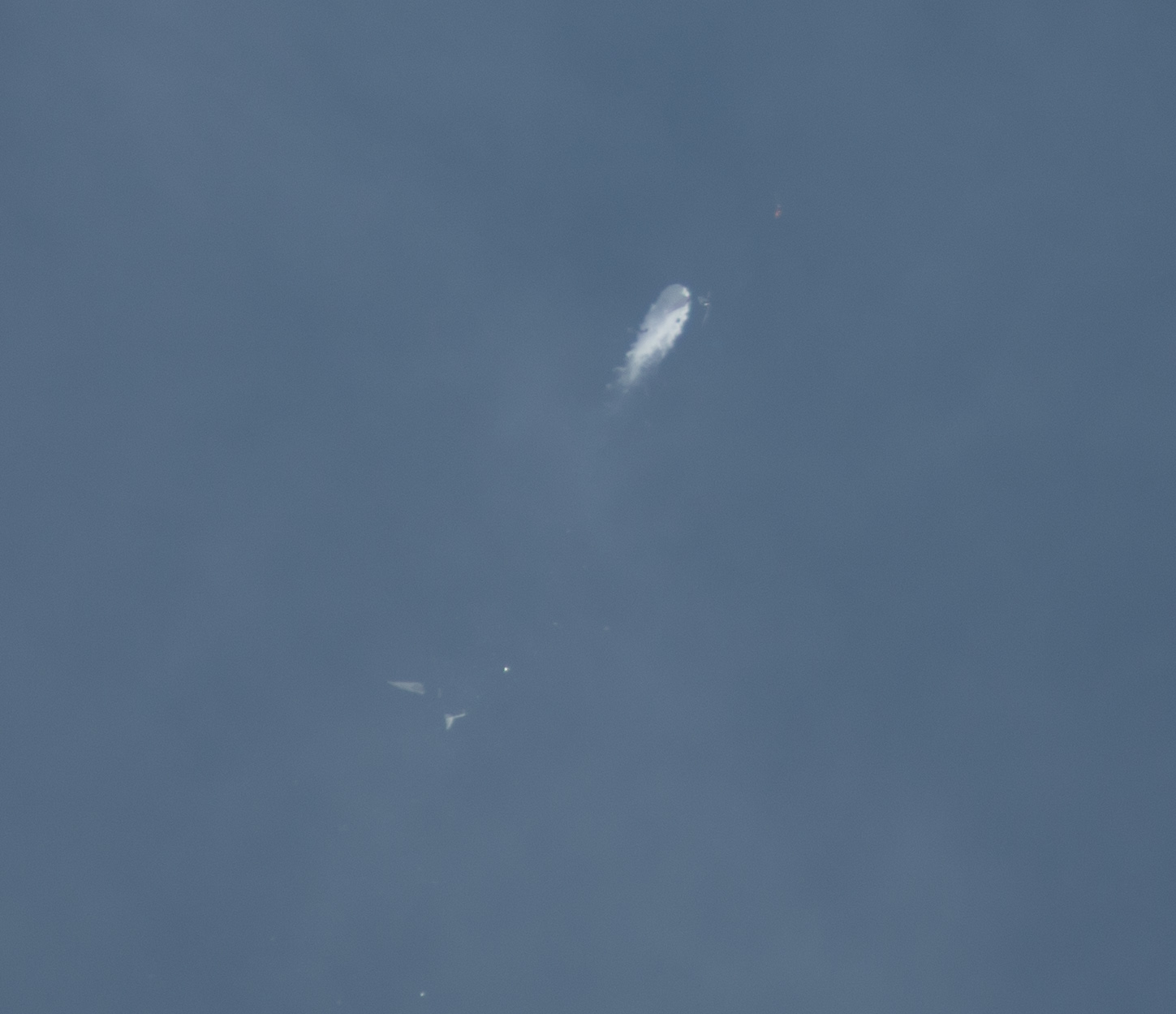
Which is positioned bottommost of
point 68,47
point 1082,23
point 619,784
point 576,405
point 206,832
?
point 206,832

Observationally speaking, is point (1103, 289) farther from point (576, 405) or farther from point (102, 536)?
point (102, 536)

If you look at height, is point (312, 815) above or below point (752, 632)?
below

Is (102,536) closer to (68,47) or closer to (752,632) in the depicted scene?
(68,47)

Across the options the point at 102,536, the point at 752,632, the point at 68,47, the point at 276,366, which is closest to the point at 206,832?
the point at 102,536

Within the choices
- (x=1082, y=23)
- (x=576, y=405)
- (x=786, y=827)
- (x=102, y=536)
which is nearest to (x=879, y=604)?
(x=786, y=827)

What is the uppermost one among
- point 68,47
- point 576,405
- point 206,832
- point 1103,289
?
point 1103,289

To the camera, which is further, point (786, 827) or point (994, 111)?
point (994, 111)

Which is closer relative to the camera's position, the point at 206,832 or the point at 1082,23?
the point at 206,832
